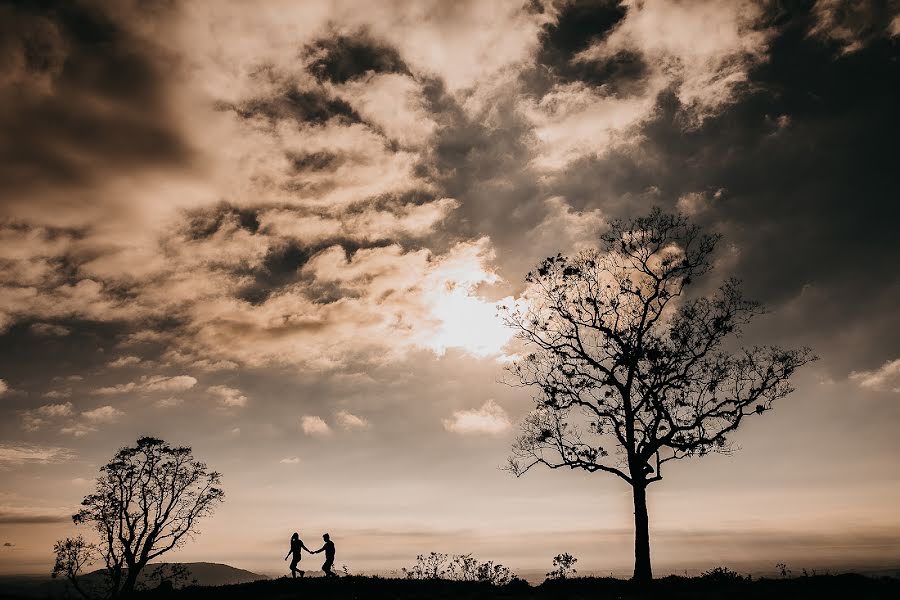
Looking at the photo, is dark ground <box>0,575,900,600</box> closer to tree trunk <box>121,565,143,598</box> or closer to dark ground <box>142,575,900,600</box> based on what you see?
dark ground <box>142,575,900,600</box>

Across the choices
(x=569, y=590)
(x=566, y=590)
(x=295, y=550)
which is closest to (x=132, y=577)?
(x=295, y=550)

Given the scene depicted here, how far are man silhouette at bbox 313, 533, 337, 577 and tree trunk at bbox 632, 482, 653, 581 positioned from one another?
14649 mm

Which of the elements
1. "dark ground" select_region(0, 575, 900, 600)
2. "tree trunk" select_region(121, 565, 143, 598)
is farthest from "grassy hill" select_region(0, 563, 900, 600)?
"tree trunk" select_region(121, 565, 143, 598)

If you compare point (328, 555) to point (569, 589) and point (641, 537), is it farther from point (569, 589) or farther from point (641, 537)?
point (641, 537)

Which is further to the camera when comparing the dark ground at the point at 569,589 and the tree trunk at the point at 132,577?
the tree trunk at the point at 132,577

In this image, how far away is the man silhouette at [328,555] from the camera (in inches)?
1015

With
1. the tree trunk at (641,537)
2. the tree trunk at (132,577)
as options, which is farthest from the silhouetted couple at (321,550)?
the tree trunk at (132,577)

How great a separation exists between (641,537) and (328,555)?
15475mm

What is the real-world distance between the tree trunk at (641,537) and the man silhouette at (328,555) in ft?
48.1

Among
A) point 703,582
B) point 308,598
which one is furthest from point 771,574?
point 308,598

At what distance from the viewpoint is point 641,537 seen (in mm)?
24781

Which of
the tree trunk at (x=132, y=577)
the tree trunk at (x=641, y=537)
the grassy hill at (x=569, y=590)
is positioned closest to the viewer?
the grassy hill at (x=569, y=590)

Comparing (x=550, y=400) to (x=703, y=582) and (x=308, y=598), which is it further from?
(x=308, y=598)

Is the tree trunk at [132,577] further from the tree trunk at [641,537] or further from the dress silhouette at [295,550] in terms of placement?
the tree trunk at [641,537]
